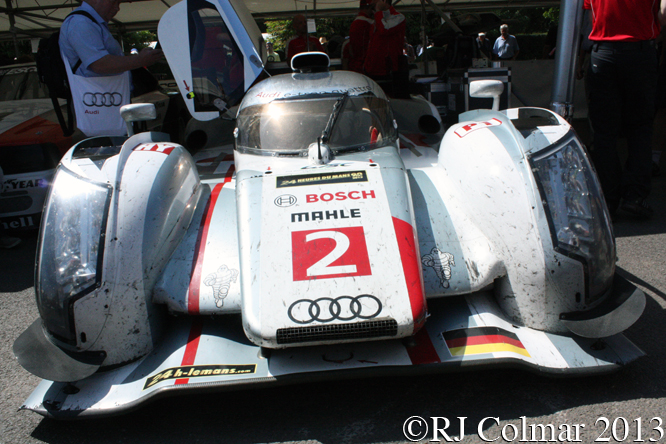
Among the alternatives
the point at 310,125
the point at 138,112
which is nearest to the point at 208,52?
the point at 138,112

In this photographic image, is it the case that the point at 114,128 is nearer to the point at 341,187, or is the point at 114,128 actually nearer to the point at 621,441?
the point at 341,187

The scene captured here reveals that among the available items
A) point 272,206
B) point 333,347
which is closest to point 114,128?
point 272,206

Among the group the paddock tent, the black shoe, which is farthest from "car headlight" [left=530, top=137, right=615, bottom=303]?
the paddock tent

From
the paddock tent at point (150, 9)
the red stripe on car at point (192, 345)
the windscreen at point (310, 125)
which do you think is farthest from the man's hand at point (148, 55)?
the paddock tent at point (150, 9)

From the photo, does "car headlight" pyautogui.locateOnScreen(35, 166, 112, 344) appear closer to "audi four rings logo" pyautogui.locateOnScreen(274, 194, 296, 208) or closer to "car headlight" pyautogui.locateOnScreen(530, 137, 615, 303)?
"audi four rings logo" pyautogui.locateOnScreen(274, 194, 296, 208)

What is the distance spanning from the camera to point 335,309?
7.26 ft

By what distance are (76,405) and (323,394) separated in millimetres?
1064

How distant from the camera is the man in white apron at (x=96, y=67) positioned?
144 inches

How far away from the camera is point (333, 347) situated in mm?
2398

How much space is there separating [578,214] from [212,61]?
3.02 metres

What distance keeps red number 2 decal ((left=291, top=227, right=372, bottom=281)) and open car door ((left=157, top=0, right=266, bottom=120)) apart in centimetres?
218

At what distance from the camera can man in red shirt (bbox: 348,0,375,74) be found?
7457 mm

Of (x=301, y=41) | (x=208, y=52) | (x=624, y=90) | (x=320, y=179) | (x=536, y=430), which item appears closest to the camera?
(x=536, y=430)

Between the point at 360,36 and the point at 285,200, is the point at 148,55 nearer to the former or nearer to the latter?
the point at 285,200
